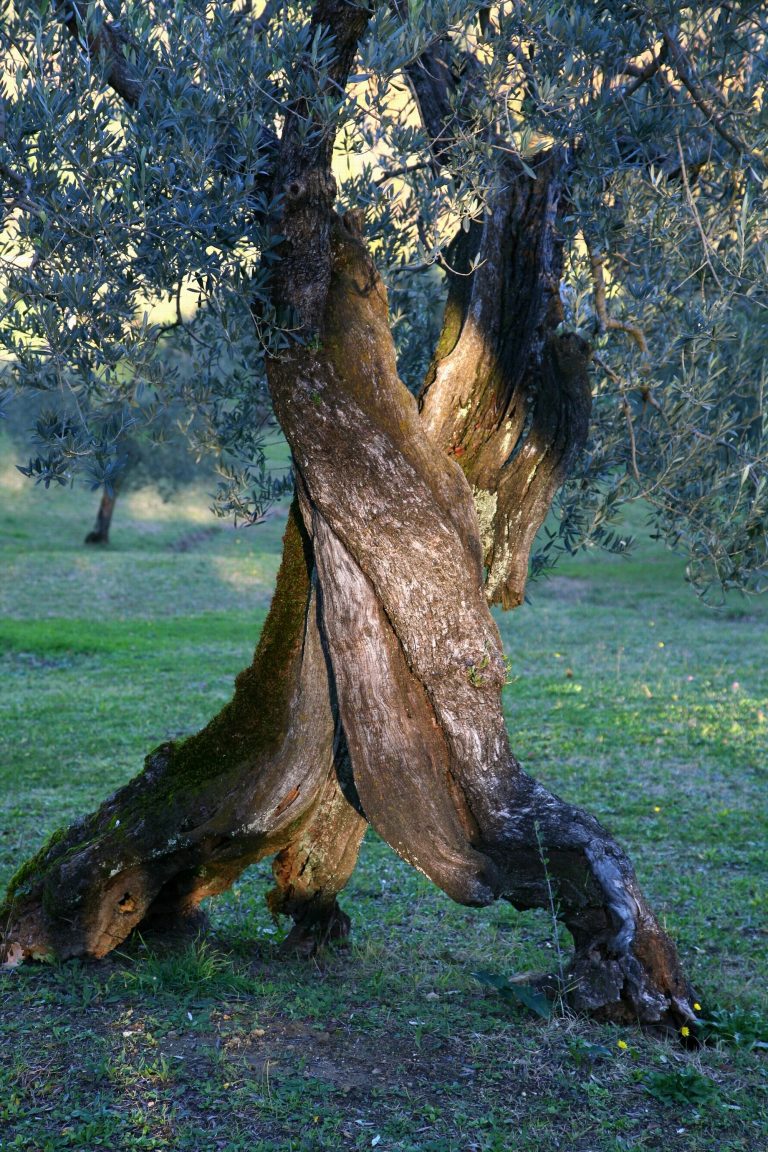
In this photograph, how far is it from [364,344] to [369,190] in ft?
6.03

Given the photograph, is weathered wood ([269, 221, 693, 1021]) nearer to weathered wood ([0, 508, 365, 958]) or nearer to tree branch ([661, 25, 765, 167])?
weathered wood ([0, 508, 365, 958])

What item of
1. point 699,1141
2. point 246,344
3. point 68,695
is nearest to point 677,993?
point 699,1141

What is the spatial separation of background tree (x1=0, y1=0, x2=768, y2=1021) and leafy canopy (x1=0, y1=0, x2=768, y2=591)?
0.10ft

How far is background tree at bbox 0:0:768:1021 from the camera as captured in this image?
5688 millimetres

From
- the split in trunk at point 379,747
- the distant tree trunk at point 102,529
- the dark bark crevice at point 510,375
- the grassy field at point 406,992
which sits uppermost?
the dark bark crevice at point 510,375

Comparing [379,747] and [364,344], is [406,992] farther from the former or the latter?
[364,344]

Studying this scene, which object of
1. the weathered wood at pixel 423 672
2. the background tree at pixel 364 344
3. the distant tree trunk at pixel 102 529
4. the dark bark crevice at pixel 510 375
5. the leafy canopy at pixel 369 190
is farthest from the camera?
the distant tree trunk at pixel 102 529

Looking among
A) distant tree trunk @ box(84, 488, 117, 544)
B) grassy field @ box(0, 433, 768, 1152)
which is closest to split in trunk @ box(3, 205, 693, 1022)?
grassy field @ box(0, 433, 768, 1152)

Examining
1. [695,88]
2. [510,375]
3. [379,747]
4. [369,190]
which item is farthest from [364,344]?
[695,88]

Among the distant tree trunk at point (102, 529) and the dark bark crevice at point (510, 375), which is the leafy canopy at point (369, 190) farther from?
the distant tree trunk at point (102, 529)

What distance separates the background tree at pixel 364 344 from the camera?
18.7 feet

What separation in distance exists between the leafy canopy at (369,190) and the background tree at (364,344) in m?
0.03

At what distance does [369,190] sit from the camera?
7.45m

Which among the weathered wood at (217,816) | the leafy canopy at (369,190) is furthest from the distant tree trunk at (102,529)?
the weathered wood at (217,816)
